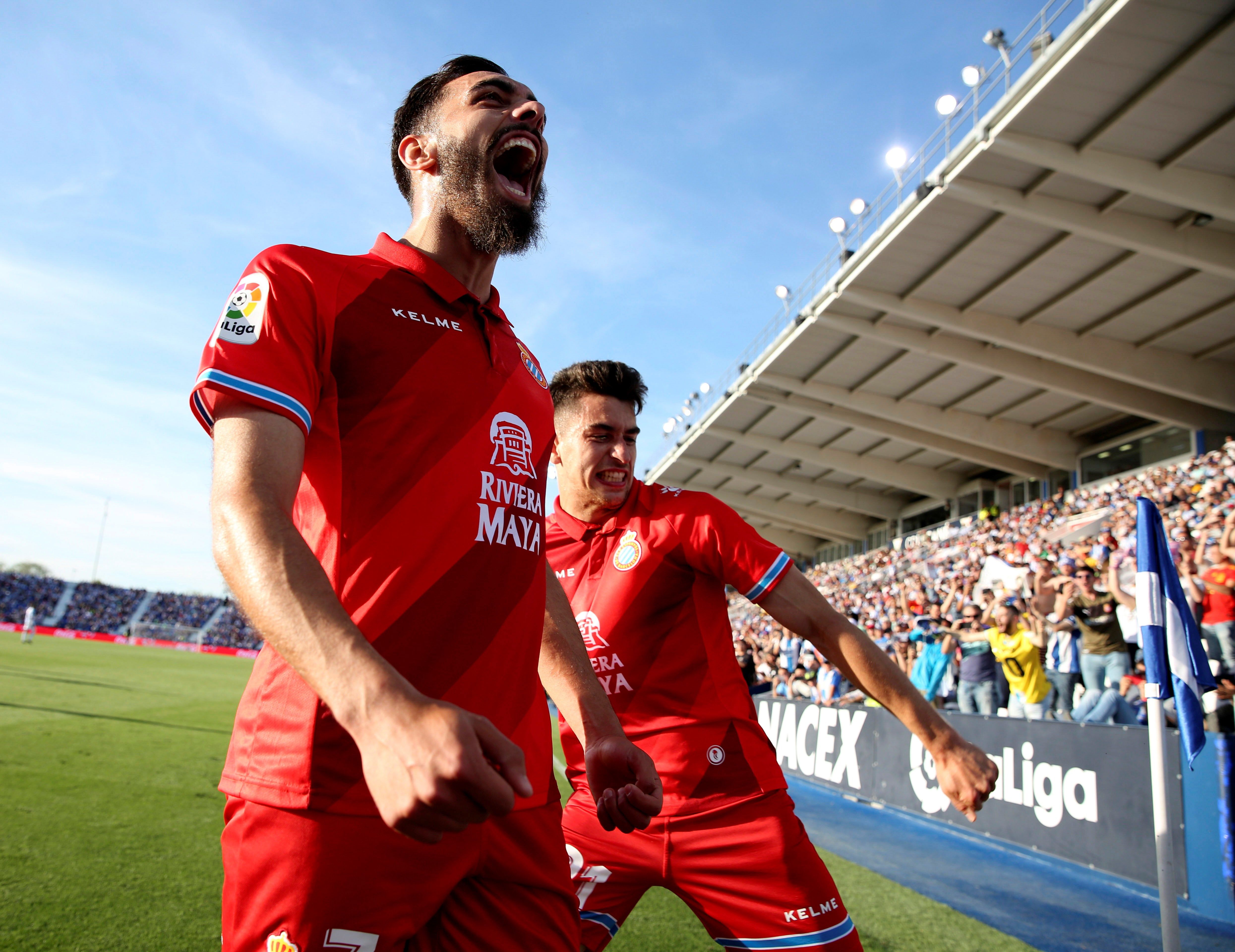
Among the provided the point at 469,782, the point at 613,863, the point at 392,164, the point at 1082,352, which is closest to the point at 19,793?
the point at 613,863

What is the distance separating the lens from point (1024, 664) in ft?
31.4

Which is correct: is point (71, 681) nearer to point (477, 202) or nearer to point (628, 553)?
point (628, 553)

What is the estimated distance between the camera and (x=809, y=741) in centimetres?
1240

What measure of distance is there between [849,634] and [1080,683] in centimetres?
880

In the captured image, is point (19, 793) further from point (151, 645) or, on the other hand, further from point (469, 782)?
point (151, 645)

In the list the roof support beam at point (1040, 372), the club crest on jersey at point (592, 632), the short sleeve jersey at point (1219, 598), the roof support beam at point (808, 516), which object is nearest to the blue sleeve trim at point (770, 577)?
the club crest on jersey at point (592, 632)

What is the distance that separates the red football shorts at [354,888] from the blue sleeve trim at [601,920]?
50.8 inches

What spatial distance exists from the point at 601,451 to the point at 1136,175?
14967mm

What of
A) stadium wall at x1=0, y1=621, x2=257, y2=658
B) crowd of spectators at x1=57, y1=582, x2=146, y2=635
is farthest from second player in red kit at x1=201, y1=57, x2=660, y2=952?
crowd of spectators at x1=57, y1=582, x2=146, y2=635

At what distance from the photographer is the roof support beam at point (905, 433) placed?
1115 inches

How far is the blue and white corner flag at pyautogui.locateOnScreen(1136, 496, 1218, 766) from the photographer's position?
477cm

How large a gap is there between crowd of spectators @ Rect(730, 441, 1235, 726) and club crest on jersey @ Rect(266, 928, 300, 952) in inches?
78.6

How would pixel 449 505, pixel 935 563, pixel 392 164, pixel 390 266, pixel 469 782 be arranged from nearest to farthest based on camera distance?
pixel 469 782
pixel 449 505
pixel 390 266
pixel 392 164
pixel 935 563

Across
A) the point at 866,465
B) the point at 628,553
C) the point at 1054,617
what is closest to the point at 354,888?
the point at 628,553
